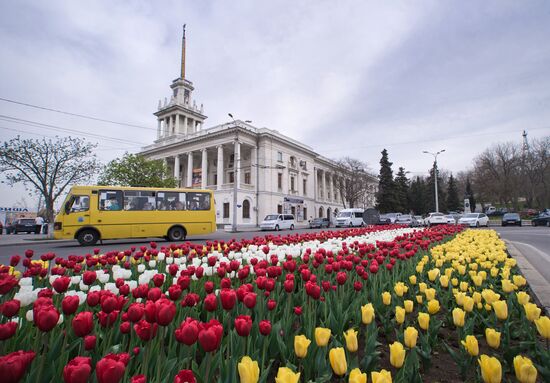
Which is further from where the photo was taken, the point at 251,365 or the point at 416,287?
the point at 416,287

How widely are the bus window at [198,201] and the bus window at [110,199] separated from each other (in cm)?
357

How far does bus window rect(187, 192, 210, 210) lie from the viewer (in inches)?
688

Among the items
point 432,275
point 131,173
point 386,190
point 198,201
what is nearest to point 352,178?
point 386,190

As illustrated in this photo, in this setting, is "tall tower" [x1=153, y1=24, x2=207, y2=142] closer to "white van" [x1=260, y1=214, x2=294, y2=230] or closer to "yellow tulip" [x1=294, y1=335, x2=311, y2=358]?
"white van" [x1=260, y1=214, x2=294, y2=230]

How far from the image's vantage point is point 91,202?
1438cm

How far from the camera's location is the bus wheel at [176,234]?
16.5 meters

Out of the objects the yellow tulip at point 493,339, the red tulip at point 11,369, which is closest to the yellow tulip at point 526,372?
the yellow tulip at point 493,339

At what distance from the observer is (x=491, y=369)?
1163 millimetres

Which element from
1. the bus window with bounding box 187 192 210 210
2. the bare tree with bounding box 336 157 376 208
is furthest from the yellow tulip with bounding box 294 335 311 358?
the bare tree with bounding box 336 157 376 208

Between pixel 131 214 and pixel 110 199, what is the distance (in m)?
1.18

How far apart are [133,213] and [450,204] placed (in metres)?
71.9

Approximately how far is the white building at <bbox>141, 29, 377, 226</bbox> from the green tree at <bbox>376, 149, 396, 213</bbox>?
351 inches

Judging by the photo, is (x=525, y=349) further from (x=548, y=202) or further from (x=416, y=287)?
(x=548, y=202)

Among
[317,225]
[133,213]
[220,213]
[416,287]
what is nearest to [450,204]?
[317,225]
